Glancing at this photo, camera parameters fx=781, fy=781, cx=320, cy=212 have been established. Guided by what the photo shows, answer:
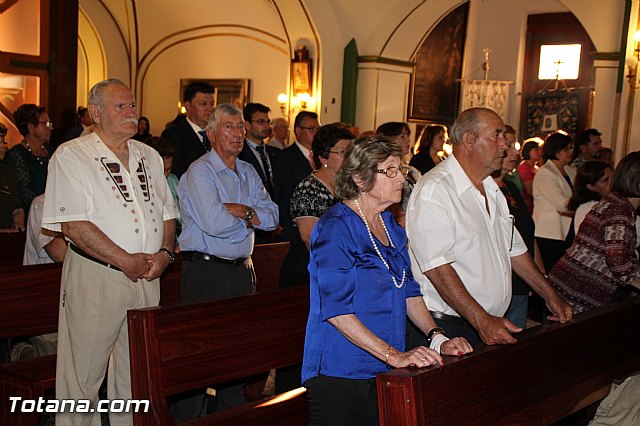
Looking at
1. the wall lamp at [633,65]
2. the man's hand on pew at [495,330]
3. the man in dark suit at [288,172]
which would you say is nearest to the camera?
the man's hand on pew at [495,330]

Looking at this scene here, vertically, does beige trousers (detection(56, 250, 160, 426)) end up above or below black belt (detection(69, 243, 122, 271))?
below

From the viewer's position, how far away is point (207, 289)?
12.9 feet

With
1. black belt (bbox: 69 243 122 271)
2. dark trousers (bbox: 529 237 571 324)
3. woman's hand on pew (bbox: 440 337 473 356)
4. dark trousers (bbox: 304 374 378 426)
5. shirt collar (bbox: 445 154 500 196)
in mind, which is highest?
shirt collar (bbox: 445 154 500 196)

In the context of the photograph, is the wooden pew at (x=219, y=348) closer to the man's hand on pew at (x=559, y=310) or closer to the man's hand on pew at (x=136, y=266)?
the man's hand on pew at (x=136, y=266)

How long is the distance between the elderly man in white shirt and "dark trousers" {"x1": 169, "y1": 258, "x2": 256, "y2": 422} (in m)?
1.09

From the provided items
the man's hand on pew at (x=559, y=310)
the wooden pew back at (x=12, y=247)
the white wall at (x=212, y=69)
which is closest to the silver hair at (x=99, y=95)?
the wooden pew back at (x=12, y=247)

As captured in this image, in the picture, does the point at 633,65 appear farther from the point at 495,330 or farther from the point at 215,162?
the point at 495,330

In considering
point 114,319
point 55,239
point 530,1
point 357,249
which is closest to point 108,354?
point 114,319

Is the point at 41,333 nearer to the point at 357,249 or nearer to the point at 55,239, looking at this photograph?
the point at 55,239

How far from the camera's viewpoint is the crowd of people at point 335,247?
2.57 meters

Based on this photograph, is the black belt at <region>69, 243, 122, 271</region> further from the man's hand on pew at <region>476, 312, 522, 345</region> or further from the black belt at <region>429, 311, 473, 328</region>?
the man's hand on pew at <region>476, 312, 522, 345</region>

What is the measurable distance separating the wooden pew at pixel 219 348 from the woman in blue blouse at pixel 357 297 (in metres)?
0.62

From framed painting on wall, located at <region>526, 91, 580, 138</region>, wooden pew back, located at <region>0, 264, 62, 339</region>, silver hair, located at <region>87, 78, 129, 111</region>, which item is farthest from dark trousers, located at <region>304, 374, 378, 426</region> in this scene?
framed painting on wall, located at <region>526, 91, 580, 138</region>

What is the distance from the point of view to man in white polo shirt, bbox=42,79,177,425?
3.28m
